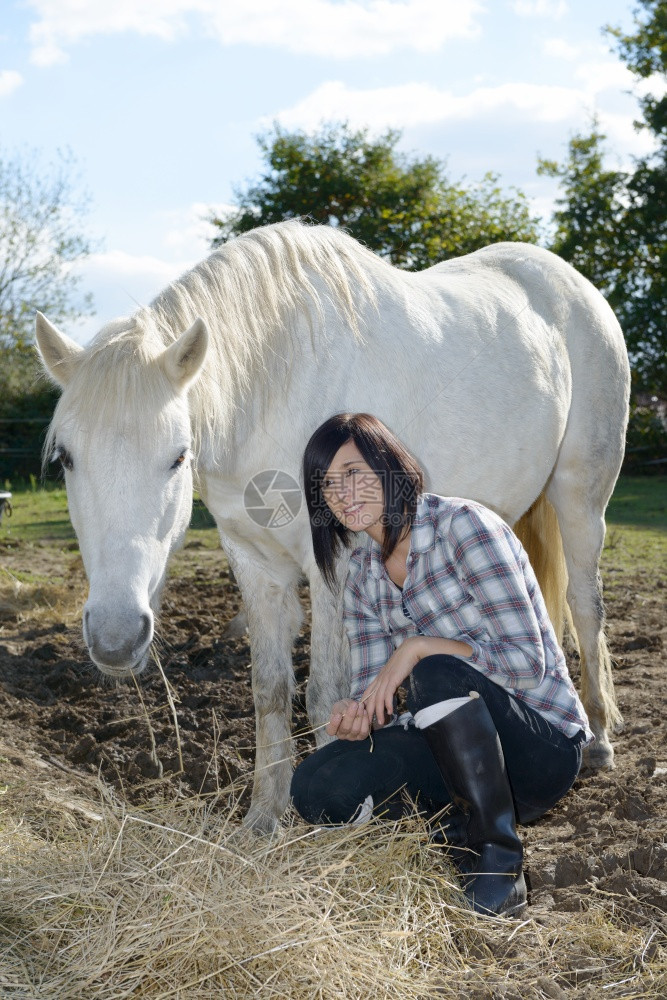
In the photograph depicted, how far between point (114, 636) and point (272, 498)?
0.91 metres

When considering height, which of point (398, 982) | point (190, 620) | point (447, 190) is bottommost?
point (190, 620)

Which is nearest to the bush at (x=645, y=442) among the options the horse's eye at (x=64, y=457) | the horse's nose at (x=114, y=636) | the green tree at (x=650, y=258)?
the green tree at (x=650, y=258)

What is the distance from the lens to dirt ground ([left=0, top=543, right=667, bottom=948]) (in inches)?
94.6

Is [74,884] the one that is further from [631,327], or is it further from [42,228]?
[42,228]

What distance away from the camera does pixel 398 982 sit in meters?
1.85

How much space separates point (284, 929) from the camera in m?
1.95

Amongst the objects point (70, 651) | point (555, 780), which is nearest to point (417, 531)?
point (555, 780)

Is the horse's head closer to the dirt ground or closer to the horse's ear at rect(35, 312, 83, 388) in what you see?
the horse's ear at rect(35, 312, 83, 388)

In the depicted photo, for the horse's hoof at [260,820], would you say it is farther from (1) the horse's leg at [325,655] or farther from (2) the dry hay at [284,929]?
(2) the dry hay at [284,929]

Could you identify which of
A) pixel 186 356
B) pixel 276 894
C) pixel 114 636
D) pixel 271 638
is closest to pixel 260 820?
pixel 271 638

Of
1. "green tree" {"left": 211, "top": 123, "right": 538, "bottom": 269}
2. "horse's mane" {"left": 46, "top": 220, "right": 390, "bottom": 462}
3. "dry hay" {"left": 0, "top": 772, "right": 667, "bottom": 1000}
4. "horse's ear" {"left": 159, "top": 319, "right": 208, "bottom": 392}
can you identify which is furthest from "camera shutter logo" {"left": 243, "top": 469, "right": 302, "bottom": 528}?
"green tree" {"left": 211, "top": 123, "right": 538, "bottom": 269}

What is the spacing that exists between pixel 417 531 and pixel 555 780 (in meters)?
0.76

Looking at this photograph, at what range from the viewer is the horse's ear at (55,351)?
241cm

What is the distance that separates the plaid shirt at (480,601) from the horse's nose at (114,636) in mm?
734
